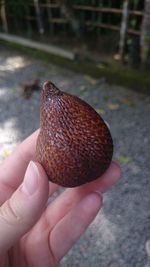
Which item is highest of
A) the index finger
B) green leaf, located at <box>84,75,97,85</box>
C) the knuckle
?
the knuckle

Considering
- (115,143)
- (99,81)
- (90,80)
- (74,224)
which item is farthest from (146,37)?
(74,224)

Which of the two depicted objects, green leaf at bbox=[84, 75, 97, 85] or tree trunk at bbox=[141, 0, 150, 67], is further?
green leaf at bbox=[84, 75, 97, 85]

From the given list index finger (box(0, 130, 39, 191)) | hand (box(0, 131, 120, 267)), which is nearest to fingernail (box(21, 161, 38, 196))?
hand (box(0, 131, 120, 267))

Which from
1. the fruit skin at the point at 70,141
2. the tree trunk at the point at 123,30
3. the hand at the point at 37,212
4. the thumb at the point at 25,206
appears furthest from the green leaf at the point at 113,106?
the thumb at the point at 25,206

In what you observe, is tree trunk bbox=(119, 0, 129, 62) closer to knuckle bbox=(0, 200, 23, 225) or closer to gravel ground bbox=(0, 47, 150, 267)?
gravel ground bbox=(0, 47, 150, 267)

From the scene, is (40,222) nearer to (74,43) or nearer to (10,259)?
(10,259)

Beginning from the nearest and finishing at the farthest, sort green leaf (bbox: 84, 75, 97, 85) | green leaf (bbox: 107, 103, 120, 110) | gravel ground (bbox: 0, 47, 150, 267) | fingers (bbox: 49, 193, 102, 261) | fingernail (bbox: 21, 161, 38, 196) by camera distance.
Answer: fingernail (bbox: 21, 161, 38, 196)
fingers (bbox: 49, 193, 102, 261)
gravel ground (bbox: 0, 47, 150, 267)
green leaf (bbox: 107, 103, 120, 110)
green leaf (bbox: 84, 75, 97, 85)
